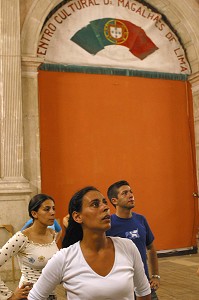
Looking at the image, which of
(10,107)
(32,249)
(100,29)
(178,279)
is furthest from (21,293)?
(100,29)

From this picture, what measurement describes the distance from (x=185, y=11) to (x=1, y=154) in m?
4.55

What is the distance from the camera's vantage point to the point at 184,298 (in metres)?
4.79

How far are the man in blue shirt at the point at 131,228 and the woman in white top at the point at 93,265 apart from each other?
3.42 ft

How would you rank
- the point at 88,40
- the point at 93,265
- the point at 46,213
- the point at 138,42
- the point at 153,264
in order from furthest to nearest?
the point at 138,42 < the point at 88,40 < the point at 153,264 < the point at 46,213 < the point at 93,265

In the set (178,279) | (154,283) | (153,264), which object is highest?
(153,264)

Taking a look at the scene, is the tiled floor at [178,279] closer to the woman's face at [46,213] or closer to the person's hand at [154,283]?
the person's hand at [154,283]

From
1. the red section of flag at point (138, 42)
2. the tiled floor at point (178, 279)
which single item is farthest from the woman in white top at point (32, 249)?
the red section of flag at point (138, 42)

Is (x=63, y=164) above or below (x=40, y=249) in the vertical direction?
above

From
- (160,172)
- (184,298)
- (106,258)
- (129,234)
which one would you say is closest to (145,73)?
(160,172)

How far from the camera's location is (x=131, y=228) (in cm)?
301

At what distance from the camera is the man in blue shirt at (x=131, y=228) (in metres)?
2.96

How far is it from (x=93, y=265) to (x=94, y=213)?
22 cm

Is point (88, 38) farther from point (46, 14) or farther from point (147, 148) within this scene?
point (147, 148)

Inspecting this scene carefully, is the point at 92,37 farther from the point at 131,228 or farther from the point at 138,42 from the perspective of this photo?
the point at 131,228
